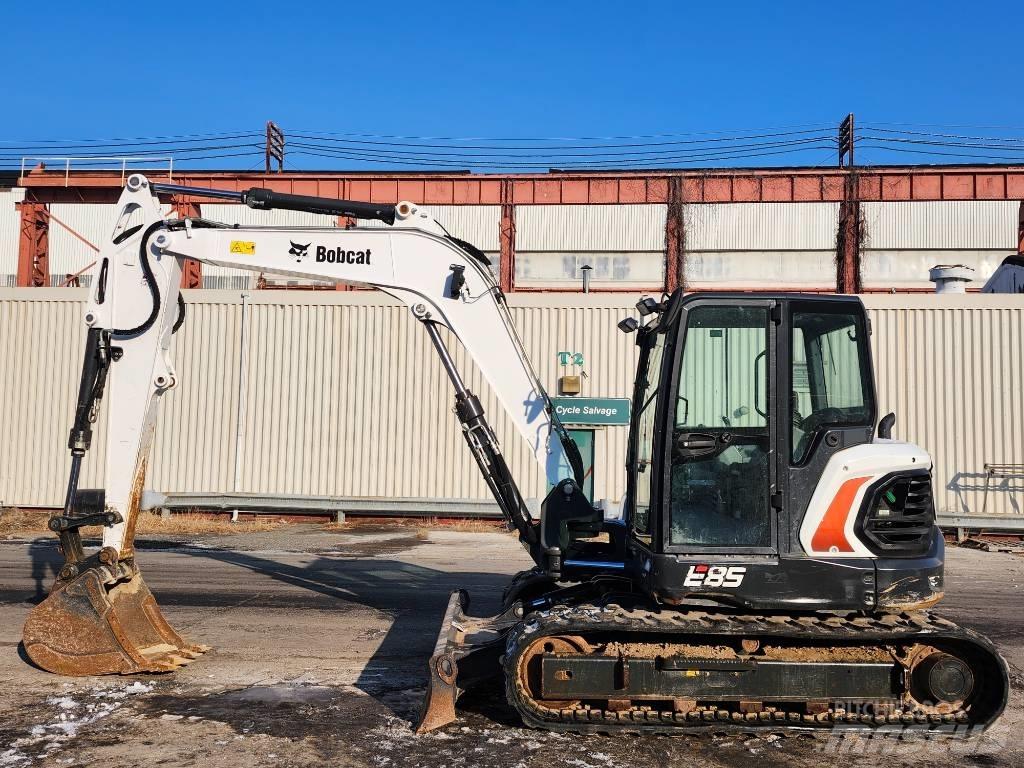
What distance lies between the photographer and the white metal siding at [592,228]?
29.6 m

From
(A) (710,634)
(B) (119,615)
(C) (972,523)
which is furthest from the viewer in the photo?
(C) (972,523)

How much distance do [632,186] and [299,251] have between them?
23758 millimetres

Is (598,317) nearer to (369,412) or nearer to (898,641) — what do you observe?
(369,412)

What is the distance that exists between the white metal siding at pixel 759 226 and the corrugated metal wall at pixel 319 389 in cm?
1044

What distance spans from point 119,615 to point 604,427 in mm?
13539

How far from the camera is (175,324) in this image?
7.74 meters

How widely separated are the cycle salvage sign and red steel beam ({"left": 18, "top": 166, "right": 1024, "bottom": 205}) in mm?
12093

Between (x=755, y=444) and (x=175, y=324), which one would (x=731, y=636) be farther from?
(x=175, y=324)

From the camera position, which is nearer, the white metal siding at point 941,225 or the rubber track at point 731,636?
the rubber track at point 731,636

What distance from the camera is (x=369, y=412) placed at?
66.1 ft

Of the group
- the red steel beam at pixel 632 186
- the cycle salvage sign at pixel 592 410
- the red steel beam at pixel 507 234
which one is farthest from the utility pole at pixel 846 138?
the cycle salvage sign at pixel 592 410

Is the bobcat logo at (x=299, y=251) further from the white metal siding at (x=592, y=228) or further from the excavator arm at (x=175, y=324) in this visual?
the white metal siding at (x=592, y=228)

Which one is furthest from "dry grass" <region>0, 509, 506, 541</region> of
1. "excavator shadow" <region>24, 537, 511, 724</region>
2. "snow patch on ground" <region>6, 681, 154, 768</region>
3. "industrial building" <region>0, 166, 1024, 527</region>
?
"snow patch on ground" <region>6, 681, 154, 768</region>

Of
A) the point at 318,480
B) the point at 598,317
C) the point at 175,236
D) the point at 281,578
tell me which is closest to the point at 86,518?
the point at 175,236
